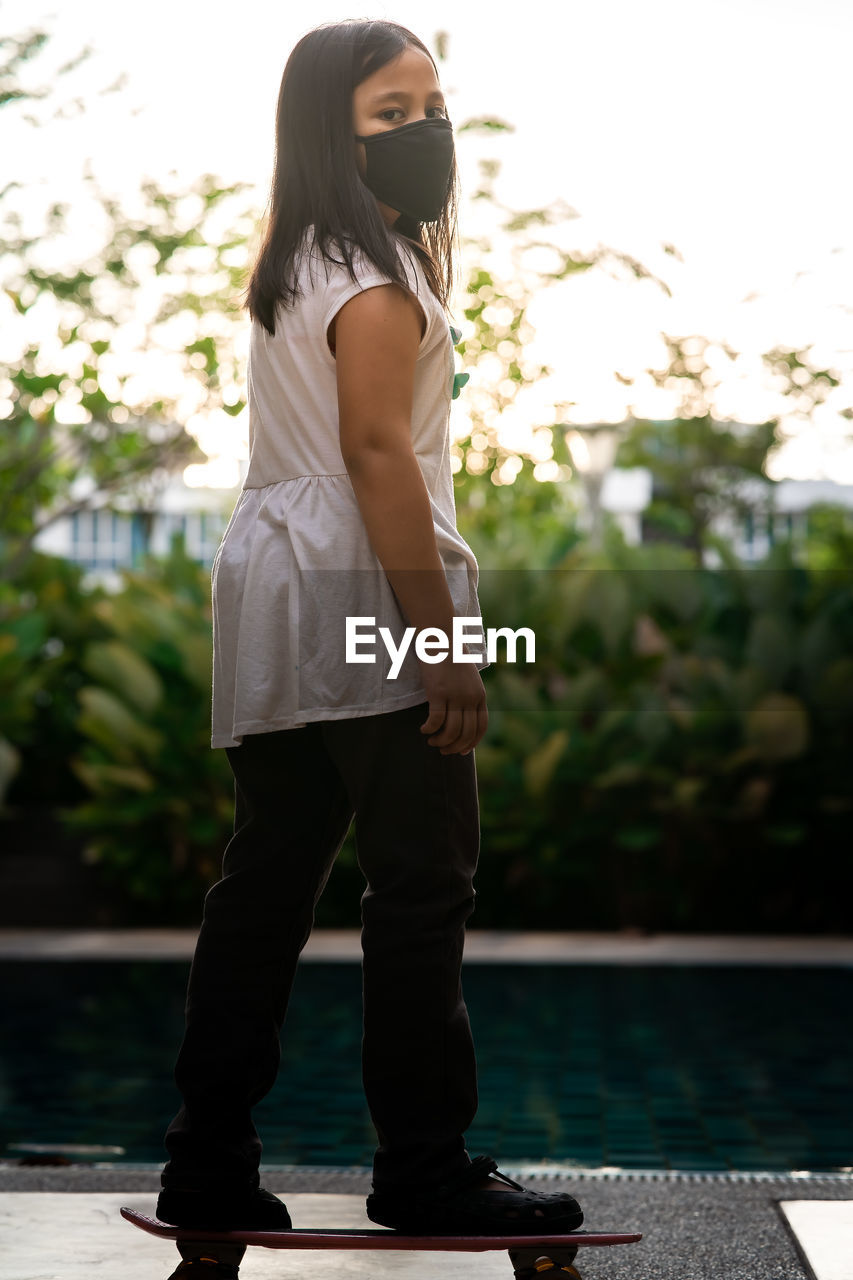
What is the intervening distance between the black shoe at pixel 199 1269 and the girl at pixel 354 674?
6 centimetres

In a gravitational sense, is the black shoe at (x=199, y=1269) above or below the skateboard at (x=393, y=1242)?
below

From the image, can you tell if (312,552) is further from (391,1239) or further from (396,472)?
(391,1239)

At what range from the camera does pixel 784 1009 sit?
4.91 m

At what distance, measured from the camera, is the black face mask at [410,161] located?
2.18 meters

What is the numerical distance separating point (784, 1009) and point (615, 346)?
4.38 m

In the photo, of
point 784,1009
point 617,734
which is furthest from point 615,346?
point 784,1009

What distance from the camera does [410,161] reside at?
219 cm

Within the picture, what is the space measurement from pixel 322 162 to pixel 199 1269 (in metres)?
1.50

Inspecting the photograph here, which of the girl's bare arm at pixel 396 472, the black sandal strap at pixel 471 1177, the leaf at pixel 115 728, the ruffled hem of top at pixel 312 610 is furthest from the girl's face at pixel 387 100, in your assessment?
the leaf at pixel 115 728

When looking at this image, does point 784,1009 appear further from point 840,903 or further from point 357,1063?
point 840,903

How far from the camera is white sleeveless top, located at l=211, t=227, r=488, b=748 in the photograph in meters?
2.10

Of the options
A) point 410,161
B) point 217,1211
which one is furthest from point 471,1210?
point 410,161

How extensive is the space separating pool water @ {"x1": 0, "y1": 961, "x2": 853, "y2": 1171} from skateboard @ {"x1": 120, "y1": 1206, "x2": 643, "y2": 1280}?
111 centimetres

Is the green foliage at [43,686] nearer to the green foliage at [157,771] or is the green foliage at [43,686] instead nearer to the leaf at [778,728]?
the green foliage at [157,771]
